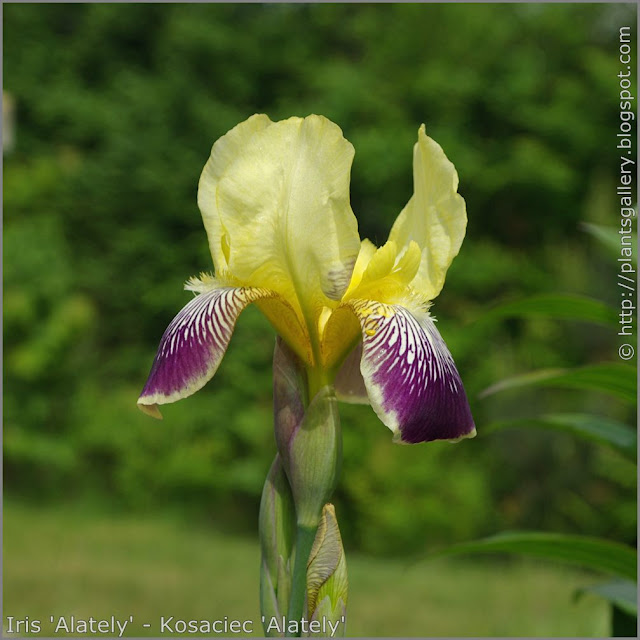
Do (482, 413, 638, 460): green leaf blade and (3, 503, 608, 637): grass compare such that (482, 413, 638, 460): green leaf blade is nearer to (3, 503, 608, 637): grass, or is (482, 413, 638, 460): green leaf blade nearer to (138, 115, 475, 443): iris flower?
(138, 115, 475, 443): iris flower

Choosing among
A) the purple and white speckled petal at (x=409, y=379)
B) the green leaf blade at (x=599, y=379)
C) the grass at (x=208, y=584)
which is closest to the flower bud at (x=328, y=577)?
the purple and white speckled petal at (x=409, y=379)

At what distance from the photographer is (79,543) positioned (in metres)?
4.96

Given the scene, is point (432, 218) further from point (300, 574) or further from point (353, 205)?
point (353, 205)

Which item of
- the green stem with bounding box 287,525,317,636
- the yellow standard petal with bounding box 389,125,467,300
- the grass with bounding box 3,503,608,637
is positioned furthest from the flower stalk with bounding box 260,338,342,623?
the grass with bounding box 3,503,608,637

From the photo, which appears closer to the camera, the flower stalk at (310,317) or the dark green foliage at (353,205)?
the flower stalk at (310,317)

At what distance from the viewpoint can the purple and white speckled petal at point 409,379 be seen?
601 mm

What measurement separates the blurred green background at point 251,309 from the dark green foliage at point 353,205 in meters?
0.02

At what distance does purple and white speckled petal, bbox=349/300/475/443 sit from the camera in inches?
23.7

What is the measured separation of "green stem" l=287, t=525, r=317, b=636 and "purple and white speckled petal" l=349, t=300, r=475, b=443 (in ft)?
0.37

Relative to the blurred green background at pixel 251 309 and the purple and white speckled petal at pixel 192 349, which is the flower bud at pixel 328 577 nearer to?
the purple and white speckled petal at pixel 192 349

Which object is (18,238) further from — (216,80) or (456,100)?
(456,100)

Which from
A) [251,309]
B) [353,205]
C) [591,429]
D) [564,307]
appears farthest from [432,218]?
[353,205]

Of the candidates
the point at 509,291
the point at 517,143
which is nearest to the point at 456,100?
the point at 517,143

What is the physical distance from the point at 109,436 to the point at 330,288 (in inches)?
202
